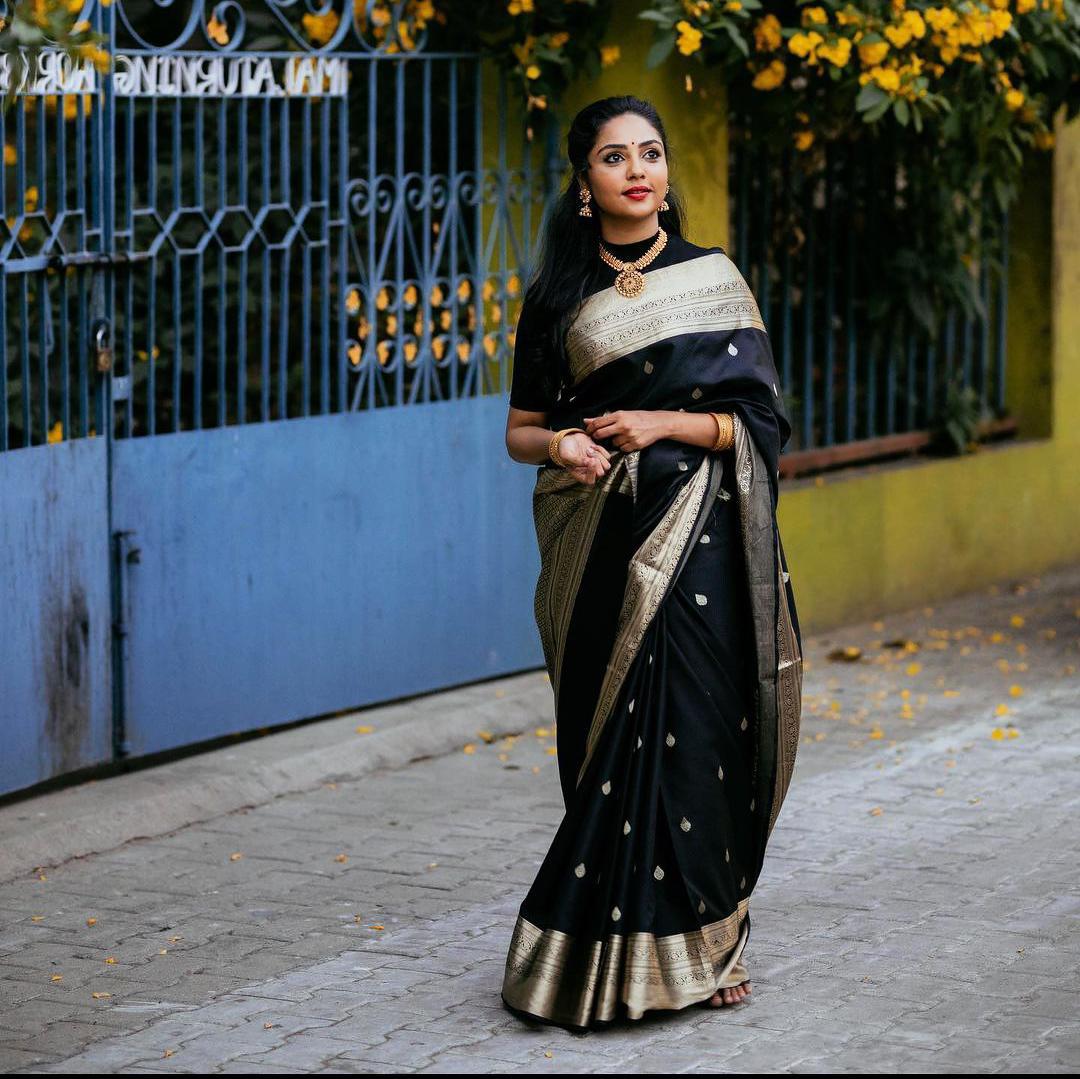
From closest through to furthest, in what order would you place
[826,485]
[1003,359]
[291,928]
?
1. [291,928]
2. [826,485]
3. [1003,359]

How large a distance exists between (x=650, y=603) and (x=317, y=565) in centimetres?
279

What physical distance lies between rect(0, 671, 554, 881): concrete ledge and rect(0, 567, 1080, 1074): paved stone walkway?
0.17 ft

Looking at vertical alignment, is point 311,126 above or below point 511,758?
above

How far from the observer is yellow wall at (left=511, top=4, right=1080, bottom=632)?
816 centimetres

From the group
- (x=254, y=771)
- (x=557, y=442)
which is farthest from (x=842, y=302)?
(x=557, y=442)

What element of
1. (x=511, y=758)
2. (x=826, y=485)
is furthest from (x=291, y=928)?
(x=826, y=485)

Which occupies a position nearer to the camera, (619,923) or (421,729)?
(619,923)

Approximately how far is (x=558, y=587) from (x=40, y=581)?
83.9 inches

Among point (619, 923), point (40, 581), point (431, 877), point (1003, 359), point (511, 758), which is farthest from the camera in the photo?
point (1003, 359)

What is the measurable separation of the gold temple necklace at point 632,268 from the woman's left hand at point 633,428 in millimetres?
249

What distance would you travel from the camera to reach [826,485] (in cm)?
898

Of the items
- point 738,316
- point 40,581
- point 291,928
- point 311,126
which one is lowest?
point 291,928

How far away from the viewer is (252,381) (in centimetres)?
704

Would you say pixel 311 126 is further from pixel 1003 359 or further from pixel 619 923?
pixel 1003 359
